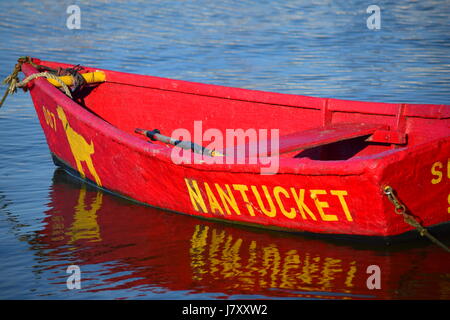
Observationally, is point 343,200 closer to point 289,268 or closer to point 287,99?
point 289,268

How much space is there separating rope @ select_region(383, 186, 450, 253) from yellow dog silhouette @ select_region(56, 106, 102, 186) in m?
2.98

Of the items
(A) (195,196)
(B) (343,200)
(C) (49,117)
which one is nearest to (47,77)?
(C) (49,117)

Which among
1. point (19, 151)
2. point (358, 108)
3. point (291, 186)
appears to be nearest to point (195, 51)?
point (19, 151)

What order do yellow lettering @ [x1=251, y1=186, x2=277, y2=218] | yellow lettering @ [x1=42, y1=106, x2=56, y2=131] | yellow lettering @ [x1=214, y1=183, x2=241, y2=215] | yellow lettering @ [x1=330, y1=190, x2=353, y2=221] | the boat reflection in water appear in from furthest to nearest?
yellow lettering @ [x1=42, y1=106, x2=56, y2=131] → yellow lettering @ [x1=214, y1=183, x2=241, y2=215] → yellow lettering @ [x1=251, y1=186, x2=277, y2=218] → yellow lettering @ [x1=330, y1=190, x2=353, y2=221] → the boat reflection in water

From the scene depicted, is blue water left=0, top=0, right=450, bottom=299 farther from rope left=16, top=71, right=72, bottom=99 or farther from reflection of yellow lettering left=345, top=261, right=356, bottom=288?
rope left=16, top=71, right=72, bottom=99

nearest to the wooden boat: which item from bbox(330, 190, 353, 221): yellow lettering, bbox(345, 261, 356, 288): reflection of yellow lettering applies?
bbox(330, 190, 353, 221): yellow lettering

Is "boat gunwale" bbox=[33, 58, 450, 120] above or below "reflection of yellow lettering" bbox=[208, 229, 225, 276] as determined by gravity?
above

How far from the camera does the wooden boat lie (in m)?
5.16

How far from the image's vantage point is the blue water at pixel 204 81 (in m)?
5.11

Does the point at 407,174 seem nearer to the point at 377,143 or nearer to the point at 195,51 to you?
the point at 377,143

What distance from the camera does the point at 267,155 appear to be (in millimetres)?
5949

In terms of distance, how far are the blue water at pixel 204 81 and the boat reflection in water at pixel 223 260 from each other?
14 millimetres

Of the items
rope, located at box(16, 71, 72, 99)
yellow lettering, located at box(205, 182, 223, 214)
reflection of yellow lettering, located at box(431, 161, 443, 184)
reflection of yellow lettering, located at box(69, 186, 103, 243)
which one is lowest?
reflection of yellow lettering, located at box(69, 186, 103, 243)
